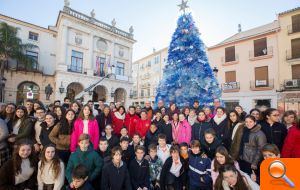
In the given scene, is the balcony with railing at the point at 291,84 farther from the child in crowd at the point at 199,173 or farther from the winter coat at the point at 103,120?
the winter coat at the point at 103,120

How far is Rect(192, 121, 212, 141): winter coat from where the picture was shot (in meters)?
5.36

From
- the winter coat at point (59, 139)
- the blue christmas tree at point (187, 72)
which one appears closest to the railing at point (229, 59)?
the blue christmas tree at point (187, 72)

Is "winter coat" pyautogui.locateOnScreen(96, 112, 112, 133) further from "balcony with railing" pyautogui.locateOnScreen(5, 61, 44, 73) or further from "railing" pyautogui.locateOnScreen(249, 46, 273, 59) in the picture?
"railing" pyautogui.locateOnScreen(249, 46, 273, 59)

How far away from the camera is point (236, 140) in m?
4.43

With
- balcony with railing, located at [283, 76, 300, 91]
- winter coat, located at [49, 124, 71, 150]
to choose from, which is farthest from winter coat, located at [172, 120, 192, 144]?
balcony with railing, located at [283, 76, 300, 91]

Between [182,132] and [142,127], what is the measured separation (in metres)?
1.38

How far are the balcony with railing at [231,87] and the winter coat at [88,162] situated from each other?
20.9 meters

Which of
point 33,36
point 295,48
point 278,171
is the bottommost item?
point 278,171

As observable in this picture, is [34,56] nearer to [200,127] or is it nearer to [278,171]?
[200,127]

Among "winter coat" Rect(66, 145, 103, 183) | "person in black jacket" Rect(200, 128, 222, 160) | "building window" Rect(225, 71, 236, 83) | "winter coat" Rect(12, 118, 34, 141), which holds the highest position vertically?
"building window" Rect(225, 71, 236, 83)

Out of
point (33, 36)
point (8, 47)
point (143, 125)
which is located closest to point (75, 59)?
point (33, 36)

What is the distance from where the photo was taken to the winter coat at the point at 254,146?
391 cm

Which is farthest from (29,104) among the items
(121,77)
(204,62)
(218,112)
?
(121,77)

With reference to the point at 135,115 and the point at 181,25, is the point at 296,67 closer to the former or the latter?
the point at 181,25
